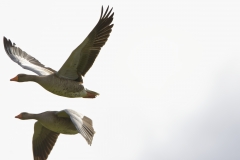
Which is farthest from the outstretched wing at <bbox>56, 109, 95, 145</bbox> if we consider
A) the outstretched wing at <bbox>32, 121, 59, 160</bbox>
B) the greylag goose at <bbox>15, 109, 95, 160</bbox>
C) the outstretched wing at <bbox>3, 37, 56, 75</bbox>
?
the outstretched wing at <bbox>3, 37, 56, 75</bbox>

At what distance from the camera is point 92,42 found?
1928cm

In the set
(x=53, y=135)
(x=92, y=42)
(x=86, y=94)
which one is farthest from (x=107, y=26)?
(x=53, y=135)

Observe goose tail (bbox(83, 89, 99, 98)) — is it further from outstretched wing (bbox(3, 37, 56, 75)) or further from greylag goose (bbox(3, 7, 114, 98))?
outstretched wing (bbox(3, 37, 56, 75))

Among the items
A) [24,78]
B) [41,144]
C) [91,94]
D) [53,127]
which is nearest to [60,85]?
[91,94]

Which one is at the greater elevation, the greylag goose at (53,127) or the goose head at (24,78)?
the goose head at (24,78)

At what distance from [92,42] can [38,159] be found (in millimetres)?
4039

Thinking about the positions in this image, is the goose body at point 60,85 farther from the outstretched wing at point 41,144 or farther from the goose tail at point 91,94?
the outstretched wing at point 41,144

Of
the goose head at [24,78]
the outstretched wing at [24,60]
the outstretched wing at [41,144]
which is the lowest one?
the outstretched wing at [41,144]

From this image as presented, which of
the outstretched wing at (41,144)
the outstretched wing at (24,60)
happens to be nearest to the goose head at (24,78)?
the outstretched wing at (24,60)

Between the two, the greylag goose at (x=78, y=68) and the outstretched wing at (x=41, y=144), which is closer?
the greylag goose at (x=78, y=68)

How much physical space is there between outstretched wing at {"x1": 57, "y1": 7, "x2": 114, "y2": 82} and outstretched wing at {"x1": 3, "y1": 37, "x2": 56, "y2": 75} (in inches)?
48.1

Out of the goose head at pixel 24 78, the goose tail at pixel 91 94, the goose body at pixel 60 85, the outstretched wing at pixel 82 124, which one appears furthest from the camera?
the goose tail at pixel 91 94

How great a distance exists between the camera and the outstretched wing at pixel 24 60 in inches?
819

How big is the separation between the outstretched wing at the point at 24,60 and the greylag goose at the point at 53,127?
4.70 feet
